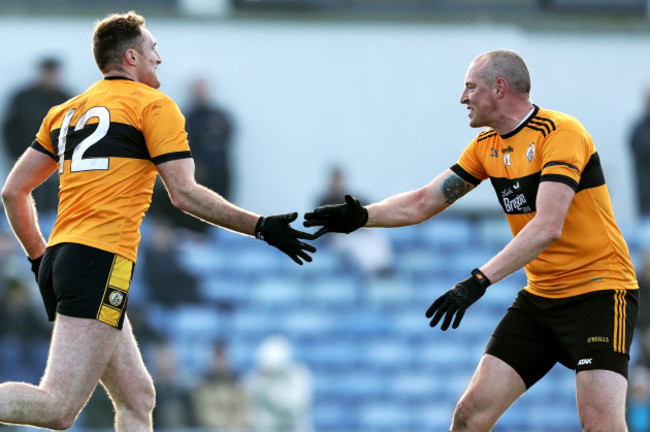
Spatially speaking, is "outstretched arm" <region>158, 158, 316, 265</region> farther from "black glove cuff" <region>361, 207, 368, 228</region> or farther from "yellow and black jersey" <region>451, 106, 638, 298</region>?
"yellow and black jersey" <region>451, 106, 638, 298</region>

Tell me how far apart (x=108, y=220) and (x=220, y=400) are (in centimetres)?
735

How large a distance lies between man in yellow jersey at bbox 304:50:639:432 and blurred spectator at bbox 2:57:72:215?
25.7 ft

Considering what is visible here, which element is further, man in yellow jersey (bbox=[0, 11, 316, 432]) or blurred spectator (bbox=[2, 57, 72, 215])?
blurred spectator (bbox=[2, 57, 72, 215])

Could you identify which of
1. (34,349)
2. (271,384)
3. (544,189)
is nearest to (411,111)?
(271,384)

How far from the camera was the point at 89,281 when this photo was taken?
5.51 m

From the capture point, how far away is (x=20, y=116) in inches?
533

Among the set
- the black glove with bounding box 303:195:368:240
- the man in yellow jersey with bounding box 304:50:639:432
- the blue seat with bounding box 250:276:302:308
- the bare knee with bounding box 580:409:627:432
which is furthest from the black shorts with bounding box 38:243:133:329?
the blue seat with bounding box 250:276:302:308

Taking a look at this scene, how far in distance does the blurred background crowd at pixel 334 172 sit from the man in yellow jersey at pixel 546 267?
22.3 feet

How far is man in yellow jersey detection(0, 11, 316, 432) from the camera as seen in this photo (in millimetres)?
5449

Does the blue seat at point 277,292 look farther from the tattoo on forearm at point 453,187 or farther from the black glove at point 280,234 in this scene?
the black glove at point 280,234

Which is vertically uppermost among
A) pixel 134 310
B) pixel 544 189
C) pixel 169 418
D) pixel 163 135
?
pixel 544 189

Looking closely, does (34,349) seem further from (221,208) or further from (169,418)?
(221,208)

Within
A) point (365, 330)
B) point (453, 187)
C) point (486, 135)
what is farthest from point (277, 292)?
point (486, 135)

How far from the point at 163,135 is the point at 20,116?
27.9 ft
